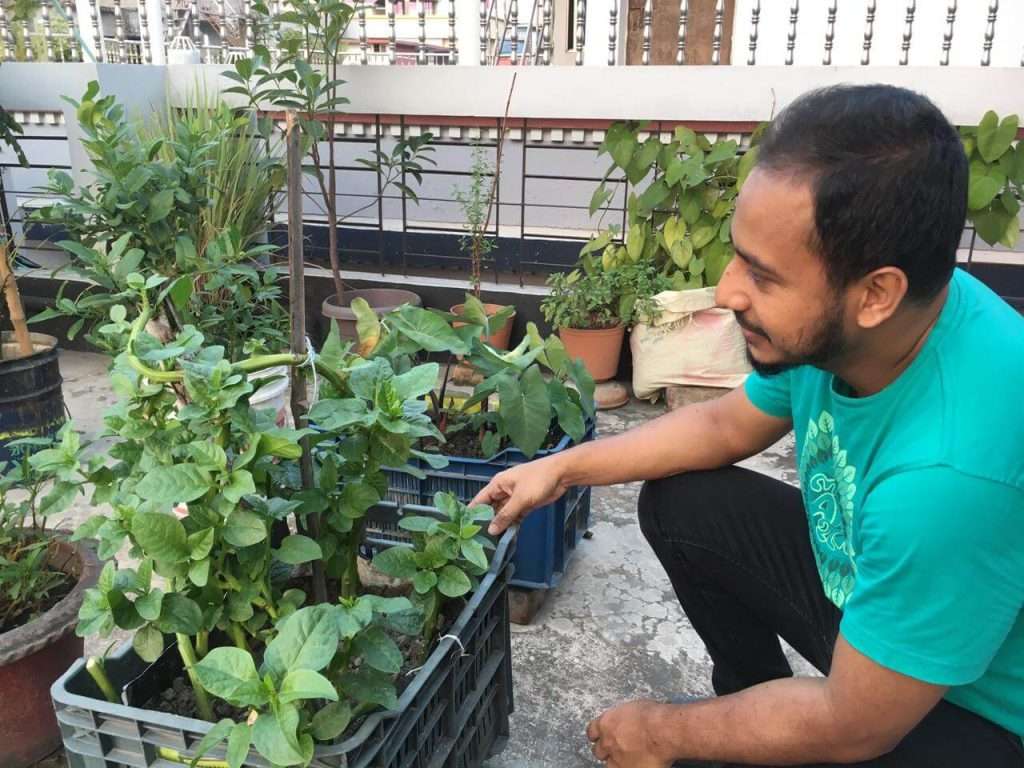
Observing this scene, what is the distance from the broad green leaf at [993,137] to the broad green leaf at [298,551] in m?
3.10

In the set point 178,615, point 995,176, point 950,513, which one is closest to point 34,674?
point 178,615

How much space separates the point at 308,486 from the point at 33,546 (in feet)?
2.56

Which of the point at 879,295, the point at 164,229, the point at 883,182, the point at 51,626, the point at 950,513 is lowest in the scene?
the point at 51,626

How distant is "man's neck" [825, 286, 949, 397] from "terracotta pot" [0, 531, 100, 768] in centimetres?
134

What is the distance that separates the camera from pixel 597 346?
3330 millimetres

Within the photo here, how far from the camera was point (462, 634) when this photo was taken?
117cm

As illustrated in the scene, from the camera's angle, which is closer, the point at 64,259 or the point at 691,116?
the point at 691,116

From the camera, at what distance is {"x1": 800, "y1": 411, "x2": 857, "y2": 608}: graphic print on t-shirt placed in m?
1.13

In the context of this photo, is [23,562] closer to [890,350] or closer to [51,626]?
[51,626]

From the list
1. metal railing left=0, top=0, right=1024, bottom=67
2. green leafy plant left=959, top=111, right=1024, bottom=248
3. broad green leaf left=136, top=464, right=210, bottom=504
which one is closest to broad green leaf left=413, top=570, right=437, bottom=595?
broad green leaf left=136, top=464, right=210, bottom=504

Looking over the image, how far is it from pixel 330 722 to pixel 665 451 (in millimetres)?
787

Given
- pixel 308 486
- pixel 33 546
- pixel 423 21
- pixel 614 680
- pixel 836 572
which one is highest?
pixel 423 21

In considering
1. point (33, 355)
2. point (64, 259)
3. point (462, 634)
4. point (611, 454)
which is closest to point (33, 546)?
point (462, 634)

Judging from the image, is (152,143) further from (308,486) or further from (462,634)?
(462,634)
